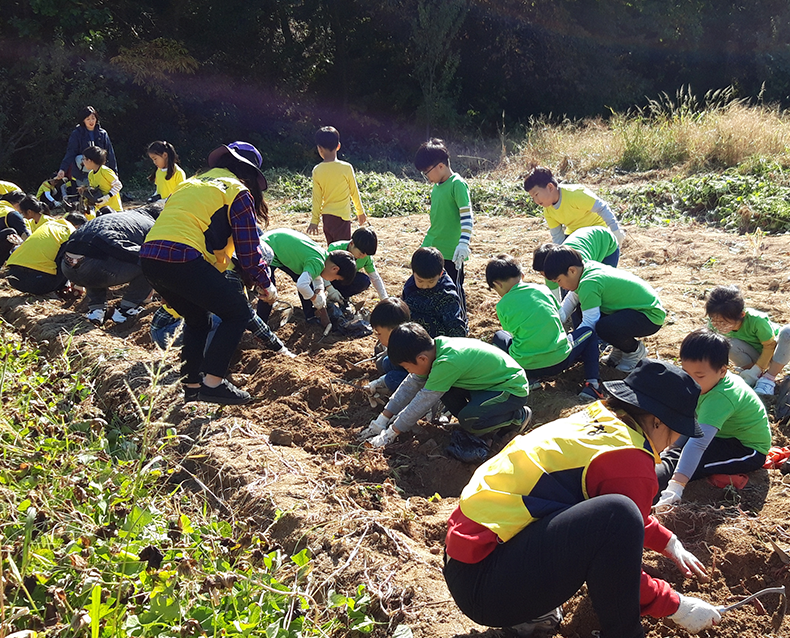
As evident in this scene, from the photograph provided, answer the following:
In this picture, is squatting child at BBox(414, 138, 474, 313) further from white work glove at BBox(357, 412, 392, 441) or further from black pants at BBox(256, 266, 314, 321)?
white work glove at BBox(357, 412, 392, 441)

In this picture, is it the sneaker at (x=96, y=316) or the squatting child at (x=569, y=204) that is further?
the sneaker at (x=96, y=316)

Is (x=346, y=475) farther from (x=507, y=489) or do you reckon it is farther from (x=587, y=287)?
(x=587, y=287)

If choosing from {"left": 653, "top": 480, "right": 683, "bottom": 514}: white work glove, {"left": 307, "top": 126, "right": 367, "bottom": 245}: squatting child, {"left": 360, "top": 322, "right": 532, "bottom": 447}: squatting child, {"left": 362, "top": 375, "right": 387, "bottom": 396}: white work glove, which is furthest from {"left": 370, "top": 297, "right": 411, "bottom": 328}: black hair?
{"left": 307, "top": 126, "right": 367, "bottom": 245}: squatting child

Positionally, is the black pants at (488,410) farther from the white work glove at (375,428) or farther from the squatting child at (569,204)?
the squatting child at (569,204)

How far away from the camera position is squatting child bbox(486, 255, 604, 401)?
4.29 metres

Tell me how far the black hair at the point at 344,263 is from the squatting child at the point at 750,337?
8.71 feet

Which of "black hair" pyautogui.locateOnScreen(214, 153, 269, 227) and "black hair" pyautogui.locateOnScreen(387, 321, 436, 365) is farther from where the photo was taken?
"black hair" pyautogui.locateOnScreen(214, 153, 269, 227)

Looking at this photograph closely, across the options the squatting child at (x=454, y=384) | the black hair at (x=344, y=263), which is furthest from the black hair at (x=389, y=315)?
the black hair at (x=344, y=263)

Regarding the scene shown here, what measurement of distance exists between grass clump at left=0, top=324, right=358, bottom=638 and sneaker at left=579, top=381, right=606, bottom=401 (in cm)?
243

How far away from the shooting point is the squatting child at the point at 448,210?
5.45 meters

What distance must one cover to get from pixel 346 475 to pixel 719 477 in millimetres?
1975

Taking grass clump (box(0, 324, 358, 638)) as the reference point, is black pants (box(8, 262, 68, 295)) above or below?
below

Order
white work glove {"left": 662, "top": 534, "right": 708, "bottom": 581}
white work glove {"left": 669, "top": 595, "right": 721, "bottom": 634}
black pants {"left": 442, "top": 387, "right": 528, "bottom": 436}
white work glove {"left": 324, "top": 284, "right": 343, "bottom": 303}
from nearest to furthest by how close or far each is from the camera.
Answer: white work glove {"left": 669, "top": 595, "right": 721, "bottom": 634}
white work glove {"left": 662, "top": 534, "right": 708, "bottom": 581}
black pants {"left": 442, "top": 387, "right": 528, "bottom": 436}
white work glove {"left": 324, "top": 284, "right": 343, "bottom": 303}

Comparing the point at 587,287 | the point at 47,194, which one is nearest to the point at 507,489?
the point at 587,287
